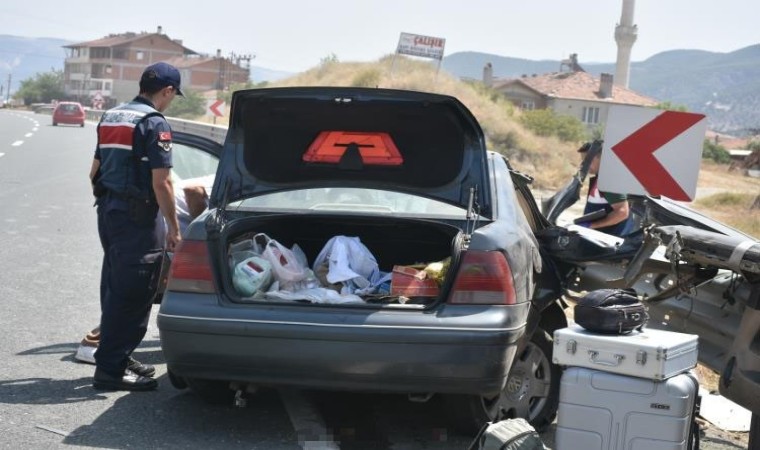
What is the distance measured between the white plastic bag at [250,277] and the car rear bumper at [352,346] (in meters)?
0.27

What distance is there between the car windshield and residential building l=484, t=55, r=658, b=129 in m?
105

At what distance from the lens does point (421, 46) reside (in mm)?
57938

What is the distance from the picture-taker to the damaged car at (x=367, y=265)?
4.81 metres

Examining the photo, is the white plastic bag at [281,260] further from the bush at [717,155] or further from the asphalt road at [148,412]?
the bush at [717,155]

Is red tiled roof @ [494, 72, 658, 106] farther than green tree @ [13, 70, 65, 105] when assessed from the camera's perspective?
No

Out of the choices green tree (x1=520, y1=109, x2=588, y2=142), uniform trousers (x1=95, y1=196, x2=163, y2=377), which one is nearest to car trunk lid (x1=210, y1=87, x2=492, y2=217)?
uniform trousers (x1=95, y1=196, x2=163, y2=377)

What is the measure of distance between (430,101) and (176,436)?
2.06 metres

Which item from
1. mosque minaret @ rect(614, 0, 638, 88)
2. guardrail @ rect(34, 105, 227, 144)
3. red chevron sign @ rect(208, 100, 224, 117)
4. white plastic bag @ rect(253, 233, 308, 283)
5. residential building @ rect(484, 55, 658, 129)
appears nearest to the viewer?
white plastic bag @ rect(253, 233, 308, 283)

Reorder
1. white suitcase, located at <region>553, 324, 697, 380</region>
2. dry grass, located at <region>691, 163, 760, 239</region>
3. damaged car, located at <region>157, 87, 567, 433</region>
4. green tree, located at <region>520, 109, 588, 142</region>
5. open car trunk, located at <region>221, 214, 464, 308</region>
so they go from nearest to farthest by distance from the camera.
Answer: white suitcase, located at <region>553, 324, 697, 380</region>, damaged car, located at <region>157, 87, 567, 433</region>, open car trunk, located at <region>221, 214, 464, 308</region>, dry grass, located at <region>691, 163, 760, 239</region>, green tree, located at <region>520, 109, 588, 142</region>

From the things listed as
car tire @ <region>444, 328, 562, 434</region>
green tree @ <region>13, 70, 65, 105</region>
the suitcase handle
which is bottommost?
green tree @ <region>13, 70, 65, 105</region>

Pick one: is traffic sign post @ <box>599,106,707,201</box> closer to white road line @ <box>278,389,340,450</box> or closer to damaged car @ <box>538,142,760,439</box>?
damaged car @ <box>538,142,760,439</box>

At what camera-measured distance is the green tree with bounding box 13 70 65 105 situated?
16138 centimetres

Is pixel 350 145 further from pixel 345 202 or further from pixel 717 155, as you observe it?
A: pixel 717 155

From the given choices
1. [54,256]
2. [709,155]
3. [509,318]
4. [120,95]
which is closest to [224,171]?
[509,318]
